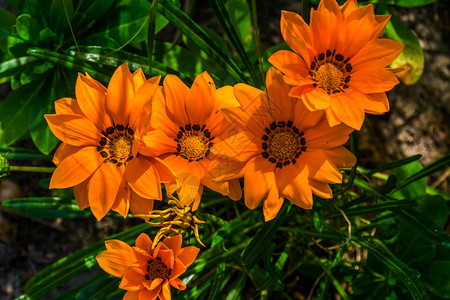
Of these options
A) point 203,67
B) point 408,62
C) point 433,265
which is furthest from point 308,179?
point 408,62

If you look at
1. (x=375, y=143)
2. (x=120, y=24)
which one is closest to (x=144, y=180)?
(x=120, y=24)

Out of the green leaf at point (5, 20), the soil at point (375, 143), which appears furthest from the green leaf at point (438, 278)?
the green leaf at point (5, 20)

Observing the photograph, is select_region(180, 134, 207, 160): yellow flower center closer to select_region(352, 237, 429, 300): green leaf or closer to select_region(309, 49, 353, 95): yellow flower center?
select_region(309, 49, 353, 95): yellow flower center

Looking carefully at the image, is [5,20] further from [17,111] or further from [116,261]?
[116,261]

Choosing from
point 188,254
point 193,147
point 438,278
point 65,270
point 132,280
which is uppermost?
point 193,147

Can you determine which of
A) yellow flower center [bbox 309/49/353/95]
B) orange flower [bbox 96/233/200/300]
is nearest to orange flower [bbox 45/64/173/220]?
orange flower [bbox 96/233/200/300]

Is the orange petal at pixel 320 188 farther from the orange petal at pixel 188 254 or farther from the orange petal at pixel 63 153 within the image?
the orange petal at pixel 63 153
